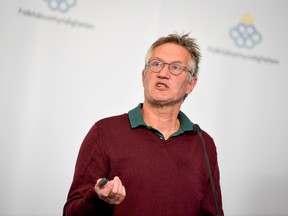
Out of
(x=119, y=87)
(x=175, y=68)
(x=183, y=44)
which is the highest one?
(x=183, y=44)

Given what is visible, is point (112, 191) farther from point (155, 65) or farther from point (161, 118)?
point (155, 65)

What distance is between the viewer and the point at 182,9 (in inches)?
89.9

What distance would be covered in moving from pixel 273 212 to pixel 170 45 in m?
1.57

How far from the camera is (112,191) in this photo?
36.5 inches

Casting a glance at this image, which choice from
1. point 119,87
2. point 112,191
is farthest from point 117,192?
point 119,87

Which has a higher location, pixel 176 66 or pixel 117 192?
pixel 176 66

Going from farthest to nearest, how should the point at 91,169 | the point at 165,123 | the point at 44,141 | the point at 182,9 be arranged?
the point at 182,9
the point at 44,141
the point at 165,123
the point at 91,169

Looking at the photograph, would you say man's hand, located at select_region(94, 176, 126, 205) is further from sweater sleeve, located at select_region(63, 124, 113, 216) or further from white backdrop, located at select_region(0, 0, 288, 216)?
white backdrop, located at select_region(0, 0, 288, 216)

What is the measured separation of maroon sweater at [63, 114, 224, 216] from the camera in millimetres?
1320

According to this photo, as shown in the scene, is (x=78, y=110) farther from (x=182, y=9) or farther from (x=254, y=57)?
(x=254, y=57)

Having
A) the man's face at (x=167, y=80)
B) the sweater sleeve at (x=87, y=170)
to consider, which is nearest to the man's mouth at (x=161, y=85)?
the man's face at (x=167, y=80)

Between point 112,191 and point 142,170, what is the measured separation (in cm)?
43

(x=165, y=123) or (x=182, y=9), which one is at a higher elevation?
(x=182, y=9)

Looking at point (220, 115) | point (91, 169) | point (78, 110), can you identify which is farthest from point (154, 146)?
point (220, 115)
